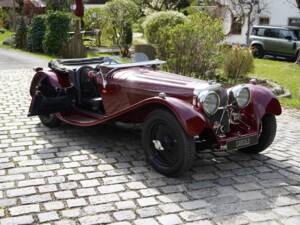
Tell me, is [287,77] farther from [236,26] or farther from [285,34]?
[236,26]

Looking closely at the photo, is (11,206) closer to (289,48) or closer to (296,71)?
(296,71)

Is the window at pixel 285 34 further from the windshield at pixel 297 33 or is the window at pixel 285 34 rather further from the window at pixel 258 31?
the window at pixel 258 31

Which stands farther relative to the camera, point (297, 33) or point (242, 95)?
point (297, 33)

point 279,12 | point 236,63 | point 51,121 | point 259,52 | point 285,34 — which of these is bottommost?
point 51,121

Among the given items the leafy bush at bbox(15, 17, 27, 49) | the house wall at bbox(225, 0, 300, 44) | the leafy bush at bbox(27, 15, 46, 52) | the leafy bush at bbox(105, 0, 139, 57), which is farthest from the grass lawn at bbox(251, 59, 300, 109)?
the leafy bush at bbox(15, 17, 27, 49)

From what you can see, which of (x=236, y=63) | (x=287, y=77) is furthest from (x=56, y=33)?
(x=287, y=77)

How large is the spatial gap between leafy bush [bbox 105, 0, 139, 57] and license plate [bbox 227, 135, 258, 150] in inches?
554

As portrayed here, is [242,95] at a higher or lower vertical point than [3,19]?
lower

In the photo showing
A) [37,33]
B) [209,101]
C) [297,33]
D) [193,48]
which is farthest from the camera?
[297,33]

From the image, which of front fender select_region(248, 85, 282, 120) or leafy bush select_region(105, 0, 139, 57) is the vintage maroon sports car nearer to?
front fender select_region(248, 85, 282, 120)

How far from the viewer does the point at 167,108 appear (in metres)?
4.97

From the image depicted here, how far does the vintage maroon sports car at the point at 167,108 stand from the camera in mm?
4840

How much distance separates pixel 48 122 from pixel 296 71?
37.4 ft

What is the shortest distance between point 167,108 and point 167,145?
0.42 meters
